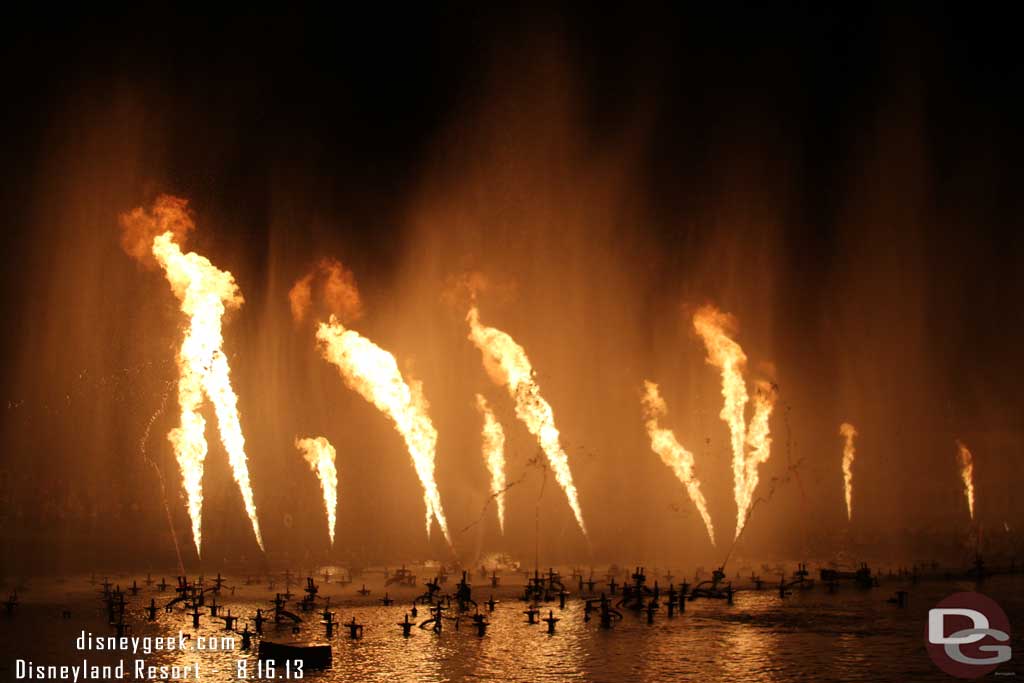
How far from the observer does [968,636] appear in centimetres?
4581

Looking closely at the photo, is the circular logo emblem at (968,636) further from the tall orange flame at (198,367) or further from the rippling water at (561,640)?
the tall orange flame at (198,367)

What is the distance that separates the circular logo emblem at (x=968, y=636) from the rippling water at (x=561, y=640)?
608 millimetres

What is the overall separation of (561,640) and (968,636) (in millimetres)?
19661

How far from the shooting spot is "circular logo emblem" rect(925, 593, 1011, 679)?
1526 inches

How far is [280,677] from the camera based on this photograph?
1344 inches

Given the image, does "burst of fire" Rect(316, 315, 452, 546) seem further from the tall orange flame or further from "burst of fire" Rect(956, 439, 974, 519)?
"burst of fire" Rect(956, 439, 974, 519)

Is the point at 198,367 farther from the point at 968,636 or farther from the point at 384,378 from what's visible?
the point at 968,636

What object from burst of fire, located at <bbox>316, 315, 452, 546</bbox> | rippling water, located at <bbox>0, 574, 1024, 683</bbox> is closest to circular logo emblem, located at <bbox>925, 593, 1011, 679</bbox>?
rippling water, located at <bbox>0, 574, 1024, 683</bbox>

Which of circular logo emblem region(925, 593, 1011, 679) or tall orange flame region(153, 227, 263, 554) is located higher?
tall orange flame region(153, 227, 263, 554)

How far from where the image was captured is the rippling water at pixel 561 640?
36.2m

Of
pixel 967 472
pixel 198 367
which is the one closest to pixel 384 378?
pixel 198 367

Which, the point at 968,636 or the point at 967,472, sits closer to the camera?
the point at 968,636

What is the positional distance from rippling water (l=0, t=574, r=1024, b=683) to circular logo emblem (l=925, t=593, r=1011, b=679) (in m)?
0.61

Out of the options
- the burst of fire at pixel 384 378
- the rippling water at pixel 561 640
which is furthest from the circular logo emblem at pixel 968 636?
the burst of fire at pixel 384 378
